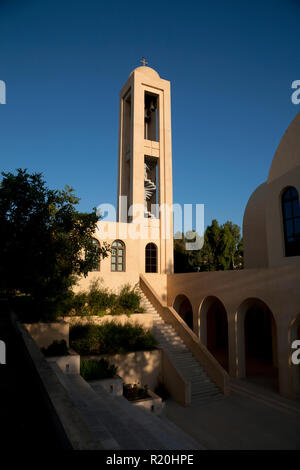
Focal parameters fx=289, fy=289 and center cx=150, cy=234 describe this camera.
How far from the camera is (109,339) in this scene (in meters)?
14.4

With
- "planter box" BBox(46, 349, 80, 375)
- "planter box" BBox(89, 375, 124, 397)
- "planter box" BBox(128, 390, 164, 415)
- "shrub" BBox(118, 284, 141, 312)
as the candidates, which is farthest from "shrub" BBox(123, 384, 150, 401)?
"shrub" BBox(118, 284, 141, 312)

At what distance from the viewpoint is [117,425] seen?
7602 millimetres

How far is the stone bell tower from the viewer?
82.7 feet

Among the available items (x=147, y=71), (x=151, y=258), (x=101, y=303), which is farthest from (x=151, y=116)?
(x=101, y=303)

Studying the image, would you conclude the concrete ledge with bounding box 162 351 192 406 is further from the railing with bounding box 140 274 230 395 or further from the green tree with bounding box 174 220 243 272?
the green tree with bounding box 174 220 243 272

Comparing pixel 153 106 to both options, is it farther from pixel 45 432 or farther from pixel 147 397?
pixel 45 432

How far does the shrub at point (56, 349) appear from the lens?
11247 millimetres

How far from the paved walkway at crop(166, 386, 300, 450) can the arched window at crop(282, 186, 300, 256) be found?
7735mm

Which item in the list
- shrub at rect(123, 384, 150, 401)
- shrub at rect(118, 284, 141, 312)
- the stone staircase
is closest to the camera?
shrub at rect(123, 384, 150, 401)

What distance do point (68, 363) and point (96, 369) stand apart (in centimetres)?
170

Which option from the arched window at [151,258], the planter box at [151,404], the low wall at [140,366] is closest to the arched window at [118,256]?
the arched window at [151,258]
